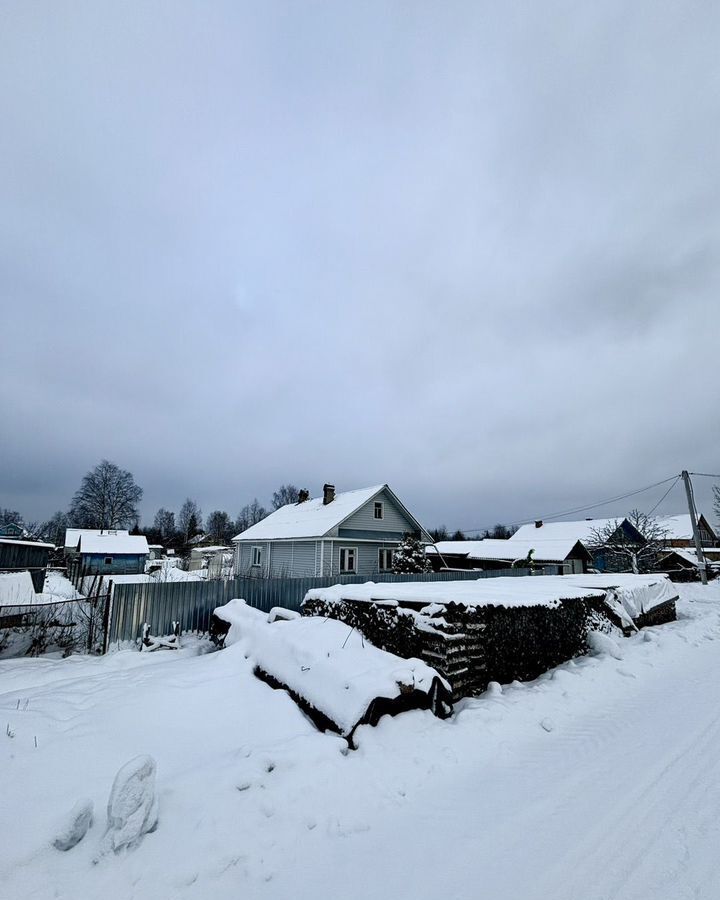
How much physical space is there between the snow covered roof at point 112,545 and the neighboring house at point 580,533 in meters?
36.6

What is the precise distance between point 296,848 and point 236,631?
17.4ft

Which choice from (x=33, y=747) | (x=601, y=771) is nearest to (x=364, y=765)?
(x=601, y=771)

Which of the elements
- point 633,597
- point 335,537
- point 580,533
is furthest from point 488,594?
point 580,533

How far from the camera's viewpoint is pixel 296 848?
3.03 metres

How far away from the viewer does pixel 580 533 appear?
3828cm

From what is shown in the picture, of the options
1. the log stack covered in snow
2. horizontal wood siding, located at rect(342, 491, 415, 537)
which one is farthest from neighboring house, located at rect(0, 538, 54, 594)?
the log stack covered in snow

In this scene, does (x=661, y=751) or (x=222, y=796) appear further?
(x=661, y=751)

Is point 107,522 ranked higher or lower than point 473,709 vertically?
higher

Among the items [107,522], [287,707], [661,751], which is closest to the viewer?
[661,751]

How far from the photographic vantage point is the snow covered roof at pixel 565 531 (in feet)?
121

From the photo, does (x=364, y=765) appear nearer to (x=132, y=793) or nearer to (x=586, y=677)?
(x=132, y=793)

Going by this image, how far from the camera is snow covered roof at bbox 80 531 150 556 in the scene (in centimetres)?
3843

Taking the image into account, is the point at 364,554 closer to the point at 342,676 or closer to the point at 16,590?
the point at 16,590

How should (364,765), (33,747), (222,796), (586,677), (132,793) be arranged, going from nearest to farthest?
(132,793) < (222,796) < (33,747) < (364,765) < (586,677)
